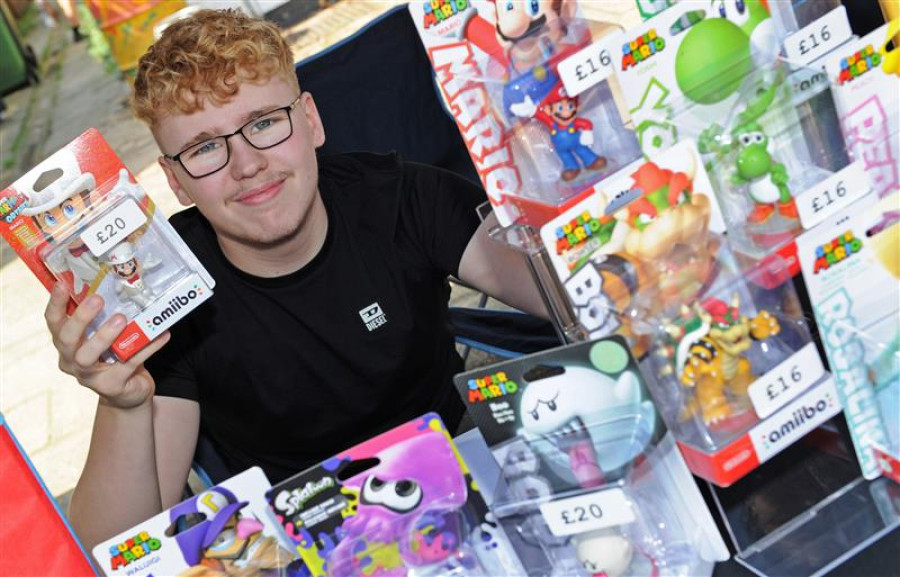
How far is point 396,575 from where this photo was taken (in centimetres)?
122

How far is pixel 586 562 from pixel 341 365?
0.77m

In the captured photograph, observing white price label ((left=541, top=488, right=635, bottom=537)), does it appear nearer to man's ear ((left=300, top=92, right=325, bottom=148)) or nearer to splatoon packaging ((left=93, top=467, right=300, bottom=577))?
splatoon packaging ((left=93, top=467, right=300, bottom=577))

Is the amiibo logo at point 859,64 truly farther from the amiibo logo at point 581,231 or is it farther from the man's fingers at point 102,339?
the man's fingers at point 102,339

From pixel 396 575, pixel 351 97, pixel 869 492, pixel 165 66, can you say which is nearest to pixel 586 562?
pixel 396 575

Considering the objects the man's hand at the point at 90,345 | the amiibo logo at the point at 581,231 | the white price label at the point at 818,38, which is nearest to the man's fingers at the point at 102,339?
the man's hand at the point at 90,345

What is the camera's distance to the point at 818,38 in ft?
4.63

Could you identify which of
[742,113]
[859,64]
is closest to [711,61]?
[742,113]

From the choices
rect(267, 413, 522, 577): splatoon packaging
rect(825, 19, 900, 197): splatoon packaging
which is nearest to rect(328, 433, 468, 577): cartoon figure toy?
rect(267, 413, 522, 577): splatoon packaging

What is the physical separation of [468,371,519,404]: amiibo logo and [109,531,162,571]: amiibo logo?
17.8 inches

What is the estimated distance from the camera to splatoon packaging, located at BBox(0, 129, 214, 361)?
1.33m

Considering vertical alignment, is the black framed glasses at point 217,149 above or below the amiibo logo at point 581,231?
above

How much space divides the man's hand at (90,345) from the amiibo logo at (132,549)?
0.97 feet

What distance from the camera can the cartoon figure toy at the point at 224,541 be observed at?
1224mm

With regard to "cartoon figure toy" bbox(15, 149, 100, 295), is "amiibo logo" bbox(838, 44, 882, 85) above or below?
below
